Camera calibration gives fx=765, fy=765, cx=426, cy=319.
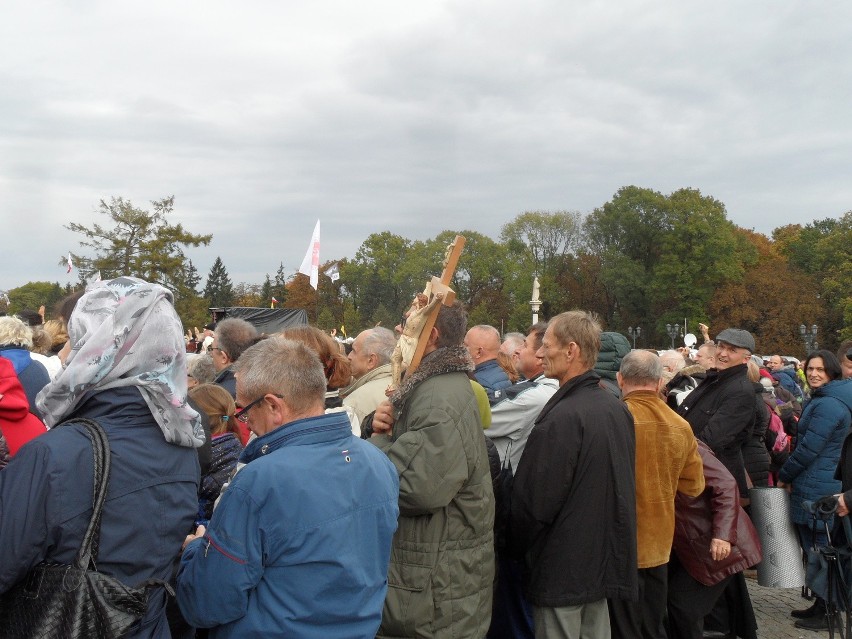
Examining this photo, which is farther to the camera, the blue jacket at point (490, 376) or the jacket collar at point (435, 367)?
the blue jacket at point (490, 376)

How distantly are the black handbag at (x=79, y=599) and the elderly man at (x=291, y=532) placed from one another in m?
0.24

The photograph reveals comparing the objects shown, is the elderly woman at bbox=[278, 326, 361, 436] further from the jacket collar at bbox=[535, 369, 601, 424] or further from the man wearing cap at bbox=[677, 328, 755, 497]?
the man wearing cap at bbox=[677, 328, 755, 497]

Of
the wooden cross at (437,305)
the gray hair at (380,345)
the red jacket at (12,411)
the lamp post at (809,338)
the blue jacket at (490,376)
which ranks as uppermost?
the wooden cross at (437,305)

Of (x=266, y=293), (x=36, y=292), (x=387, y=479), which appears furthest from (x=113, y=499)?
(x=36, y=292)

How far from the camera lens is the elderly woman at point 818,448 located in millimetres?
5992

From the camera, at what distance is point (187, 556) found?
7.75 ft

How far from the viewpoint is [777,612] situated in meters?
6.61

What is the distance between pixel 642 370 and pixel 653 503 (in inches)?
31.2

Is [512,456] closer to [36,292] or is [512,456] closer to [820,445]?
[820,445]

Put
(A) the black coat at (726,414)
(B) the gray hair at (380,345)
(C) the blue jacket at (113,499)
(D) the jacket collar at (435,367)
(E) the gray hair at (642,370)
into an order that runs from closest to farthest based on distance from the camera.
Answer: (C) the blue jacket at (113,499), (D) the jacket collar at (435,367), (E) the gray hair at (642,370), (B) the gray hair at (380,345), (A) the black coat at (726,414)

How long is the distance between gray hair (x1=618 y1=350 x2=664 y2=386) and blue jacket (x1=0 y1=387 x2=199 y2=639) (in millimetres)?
3005

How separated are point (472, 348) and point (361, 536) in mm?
3768

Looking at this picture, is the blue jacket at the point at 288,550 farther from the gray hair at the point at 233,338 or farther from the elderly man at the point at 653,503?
the gray hair at the point at 233,338

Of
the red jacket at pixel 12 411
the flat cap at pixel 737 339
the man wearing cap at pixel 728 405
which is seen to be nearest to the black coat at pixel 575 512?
the red jacket at pixel 12 411
